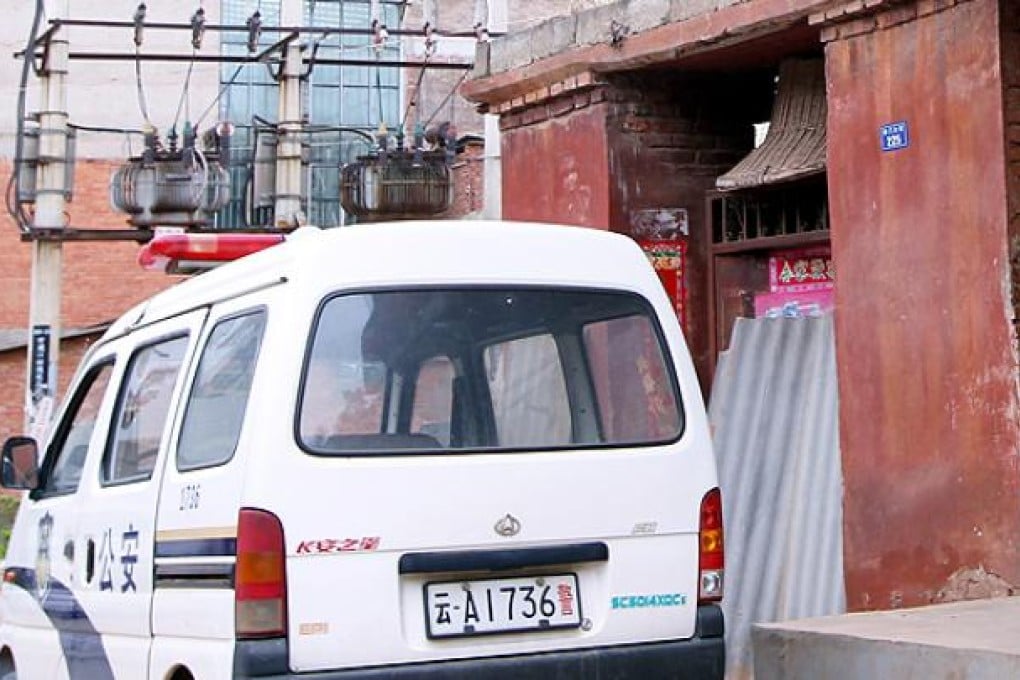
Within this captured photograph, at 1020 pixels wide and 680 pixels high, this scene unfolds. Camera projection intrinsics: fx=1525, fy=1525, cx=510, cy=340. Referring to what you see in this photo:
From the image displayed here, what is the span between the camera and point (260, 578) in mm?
4074

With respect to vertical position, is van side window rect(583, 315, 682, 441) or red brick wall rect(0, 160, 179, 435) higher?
red brick wall rect(0, 160, 179, 435)

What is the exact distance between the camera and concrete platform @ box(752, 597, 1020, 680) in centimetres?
475

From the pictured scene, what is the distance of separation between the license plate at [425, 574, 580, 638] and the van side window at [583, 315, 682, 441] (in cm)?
54

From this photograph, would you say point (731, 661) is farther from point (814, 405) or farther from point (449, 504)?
point (449, 504)

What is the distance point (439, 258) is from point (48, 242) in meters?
11.8

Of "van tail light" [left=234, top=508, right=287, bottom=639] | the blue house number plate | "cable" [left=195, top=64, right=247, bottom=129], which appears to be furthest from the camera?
"cable" [left=195, top=64, right=247, bottom=129]

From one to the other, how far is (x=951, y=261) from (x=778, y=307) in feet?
6.27

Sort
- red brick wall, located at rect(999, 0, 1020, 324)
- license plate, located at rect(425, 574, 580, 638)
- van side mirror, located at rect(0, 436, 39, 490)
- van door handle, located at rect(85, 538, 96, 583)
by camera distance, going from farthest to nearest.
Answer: red brick wall, located at rect(999, 0, 1020, 324), van side mirror, located at rect(0, 436, 39, 490), van door handle, located at rect(85, 538, 96, 583), license plate, located at rect(425, 574, 580, 638)

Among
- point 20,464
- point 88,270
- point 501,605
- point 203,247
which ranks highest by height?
point 88,270

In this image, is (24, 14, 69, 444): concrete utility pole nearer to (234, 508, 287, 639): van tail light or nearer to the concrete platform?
the concrete platform

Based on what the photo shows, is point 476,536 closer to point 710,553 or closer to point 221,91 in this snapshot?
point 710,553

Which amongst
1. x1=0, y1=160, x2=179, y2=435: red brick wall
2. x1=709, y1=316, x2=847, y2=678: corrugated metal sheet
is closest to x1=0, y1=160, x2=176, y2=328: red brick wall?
x1=0, y1=160, x2=179, y2=435: red brick wall

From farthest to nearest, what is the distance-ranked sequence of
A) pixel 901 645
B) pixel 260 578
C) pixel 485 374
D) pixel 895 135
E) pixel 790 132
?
pixel 790 132
pixel 895 135
pixel 901 645
pixel 485 374
pixel 260 578

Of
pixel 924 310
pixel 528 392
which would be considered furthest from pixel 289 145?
pixel 528 392
